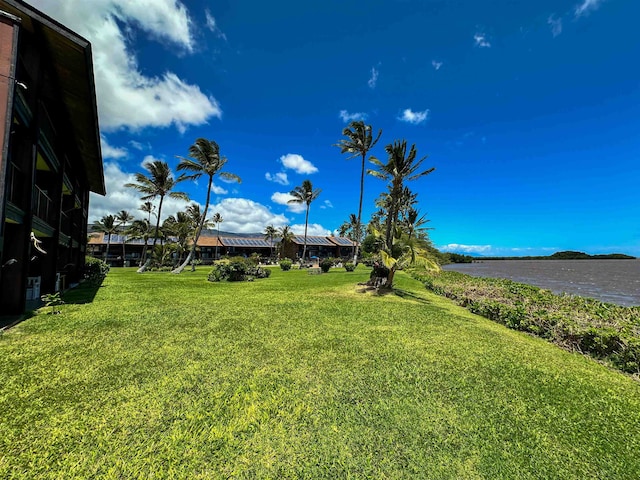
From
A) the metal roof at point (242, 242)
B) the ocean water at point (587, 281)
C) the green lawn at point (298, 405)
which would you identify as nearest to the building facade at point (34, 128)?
the green lawn at point (298, 405)

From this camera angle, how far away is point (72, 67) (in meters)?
7.99

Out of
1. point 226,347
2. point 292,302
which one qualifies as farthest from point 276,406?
point 292,302

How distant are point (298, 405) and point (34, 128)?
911cm

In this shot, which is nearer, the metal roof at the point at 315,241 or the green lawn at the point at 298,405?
the green lawn at the point at 298,405

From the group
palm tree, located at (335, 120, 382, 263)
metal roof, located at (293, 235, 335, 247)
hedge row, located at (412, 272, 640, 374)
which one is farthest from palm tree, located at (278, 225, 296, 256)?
hedge row, located at (412, 272, 640, 374)

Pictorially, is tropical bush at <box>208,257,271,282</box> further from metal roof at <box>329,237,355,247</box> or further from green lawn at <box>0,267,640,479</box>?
metal roof at <box>329,237,355,247</box>

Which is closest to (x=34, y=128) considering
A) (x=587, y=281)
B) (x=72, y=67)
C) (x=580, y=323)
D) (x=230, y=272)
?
(x=72, y=67)

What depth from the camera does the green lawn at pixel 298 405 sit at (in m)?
2.96

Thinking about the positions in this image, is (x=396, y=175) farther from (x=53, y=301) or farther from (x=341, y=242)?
(x=341, y=242)

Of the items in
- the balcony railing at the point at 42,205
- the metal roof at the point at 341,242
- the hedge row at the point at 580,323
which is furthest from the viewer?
the metal roof at the point at 341,242

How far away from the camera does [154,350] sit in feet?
17.8

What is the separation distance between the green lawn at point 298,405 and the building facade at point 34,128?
6.81 feet

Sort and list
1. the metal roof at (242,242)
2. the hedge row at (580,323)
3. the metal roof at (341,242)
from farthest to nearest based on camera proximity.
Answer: the metal roof at (341,242) < the metal roof at (242,242) < the hedge row at (580,323)

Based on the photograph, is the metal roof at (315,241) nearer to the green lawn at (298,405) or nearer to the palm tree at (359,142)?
the palm tree at (359,142)
